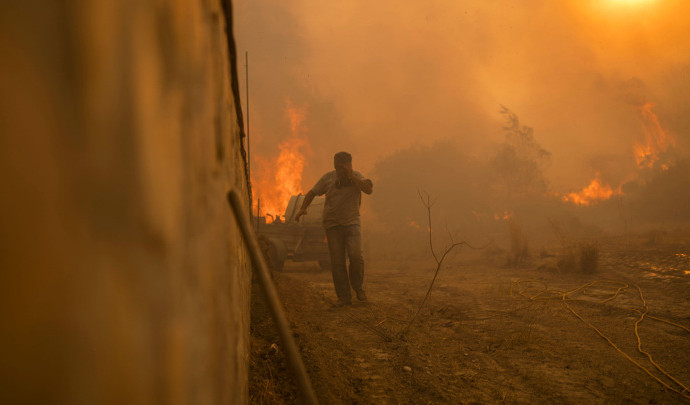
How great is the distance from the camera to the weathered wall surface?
12.2 inches

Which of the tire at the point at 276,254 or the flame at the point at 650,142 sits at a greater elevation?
the flame at the point at 650,142

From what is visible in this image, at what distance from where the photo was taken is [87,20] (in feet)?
1.13

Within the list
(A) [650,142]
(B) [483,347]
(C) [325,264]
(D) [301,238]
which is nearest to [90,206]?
(B) [483,347]

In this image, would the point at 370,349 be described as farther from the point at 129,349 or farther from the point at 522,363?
the point at 129,349

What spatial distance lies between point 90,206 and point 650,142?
37.0m

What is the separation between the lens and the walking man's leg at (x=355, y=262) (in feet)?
14.0

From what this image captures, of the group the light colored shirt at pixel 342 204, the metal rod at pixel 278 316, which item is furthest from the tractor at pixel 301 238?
the metal rod at pixel 278 316

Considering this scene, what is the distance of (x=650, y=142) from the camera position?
2809 centimetres

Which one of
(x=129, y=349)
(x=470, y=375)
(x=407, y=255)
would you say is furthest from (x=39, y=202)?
(x=407, y=255)

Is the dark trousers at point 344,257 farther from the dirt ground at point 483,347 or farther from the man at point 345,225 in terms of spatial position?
the dirt ground at point 483,347

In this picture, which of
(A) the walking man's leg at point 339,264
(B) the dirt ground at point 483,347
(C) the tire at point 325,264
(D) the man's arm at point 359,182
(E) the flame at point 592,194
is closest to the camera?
(B) the dirt ground at point 483,347

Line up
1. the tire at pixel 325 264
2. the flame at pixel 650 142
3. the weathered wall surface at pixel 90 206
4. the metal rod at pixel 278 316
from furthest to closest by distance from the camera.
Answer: the flame at pixel 650 142 → the tire at pixel 325 264 → the metal rod at pixel 278 316 → the weathered wall surface at pixel 90 206

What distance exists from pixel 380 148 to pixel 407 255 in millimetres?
23872

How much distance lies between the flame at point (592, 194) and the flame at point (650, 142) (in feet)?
9.02
